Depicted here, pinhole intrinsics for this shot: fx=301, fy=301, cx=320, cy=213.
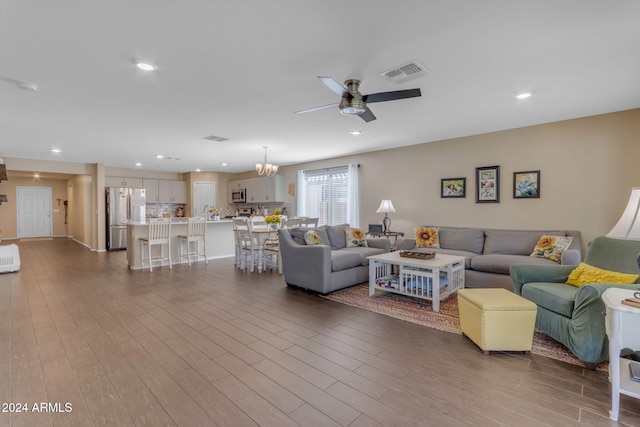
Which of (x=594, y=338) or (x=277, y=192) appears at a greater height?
(x=277, y=192)

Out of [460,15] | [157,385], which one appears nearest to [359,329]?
[157,385]

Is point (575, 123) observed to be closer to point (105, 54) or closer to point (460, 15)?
point (460, 15)

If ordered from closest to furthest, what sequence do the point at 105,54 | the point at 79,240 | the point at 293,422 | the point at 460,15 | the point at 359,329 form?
the point at 293,422
the point at 460,15
the point at 105,54
the point at 359,329
the point at 79,240

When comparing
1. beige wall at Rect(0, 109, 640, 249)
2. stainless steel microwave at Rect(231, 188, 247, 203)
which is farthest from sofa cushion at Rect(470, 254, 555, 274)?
stainless steel microwave at Rect(231, 188, 247, 203)

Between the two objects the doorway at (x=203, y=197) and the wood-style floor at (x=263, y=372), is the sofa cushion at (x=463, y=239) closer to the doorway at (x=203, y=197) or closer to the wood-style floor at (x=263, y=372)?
the wood-style floor at (x=263, y=372)

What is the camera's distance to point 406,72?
281cm

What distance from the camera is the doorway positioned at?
10.3 metres

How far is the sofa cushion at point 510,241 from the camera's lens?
4.48 meters

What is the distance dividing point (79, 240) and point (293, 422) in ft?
38.4

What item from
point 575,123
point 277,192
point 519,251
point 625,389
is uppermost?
point 575,123

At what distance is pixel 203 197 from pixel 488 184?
8679 millimetres

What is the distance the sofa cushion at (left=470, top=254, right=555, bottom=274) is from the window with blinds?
3323 mm

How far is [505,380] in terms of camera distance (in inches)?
83.8

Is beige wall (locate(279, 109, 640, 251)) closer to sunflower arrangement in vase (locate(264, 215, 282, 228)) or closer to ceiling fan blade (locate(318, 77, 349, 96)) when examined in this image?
sunflower arrangement in vase (locate(264, 215, 282, 228))
